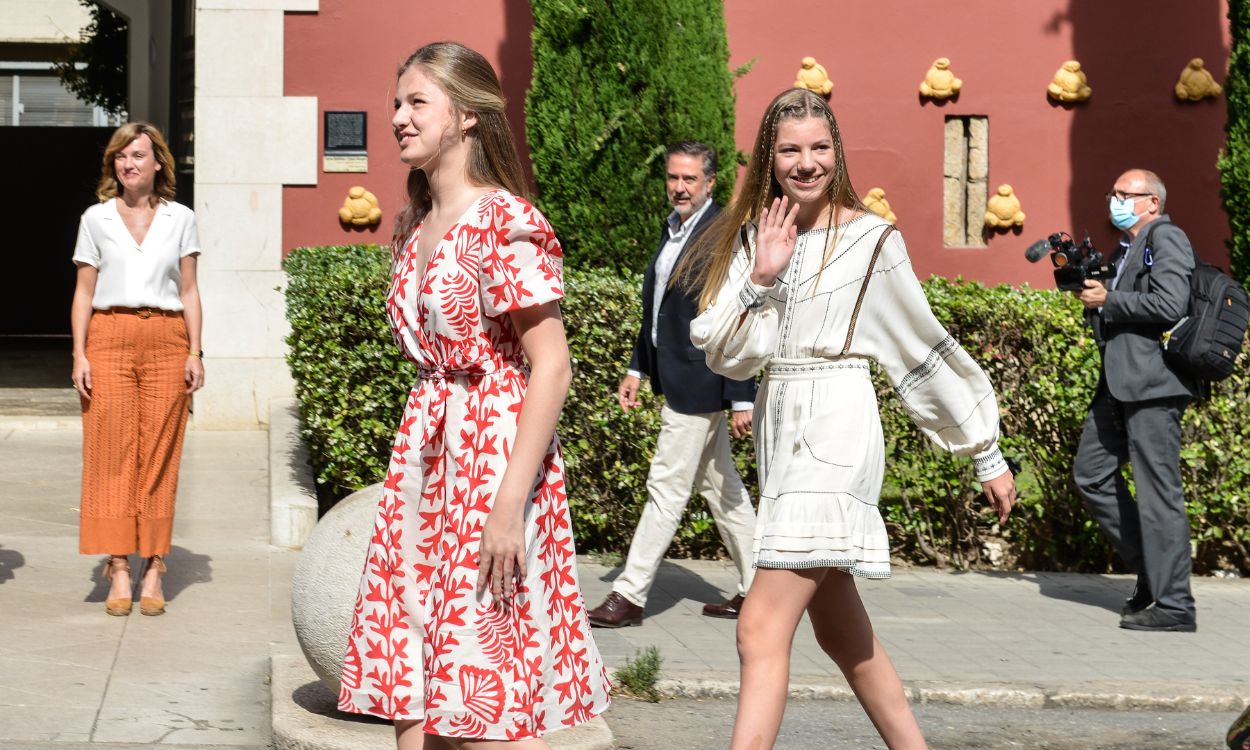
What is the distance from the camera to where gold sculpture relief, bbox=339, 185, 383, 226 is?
1209cm

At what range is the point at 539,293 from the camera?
11.0 ft

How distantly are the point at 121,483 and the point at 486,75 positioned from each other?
396 cm

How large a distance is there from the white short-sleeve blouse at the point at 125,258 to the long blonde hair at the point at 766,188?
328 cm

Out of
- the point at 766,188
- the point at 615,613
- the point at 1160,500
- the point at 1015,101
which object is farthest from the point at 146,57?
the point at 766,188

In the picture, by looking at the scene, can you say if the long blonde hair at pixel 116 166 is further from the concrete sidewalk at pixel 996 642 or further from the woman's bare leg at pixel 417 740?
the woman's bare leg at pixel 417 740

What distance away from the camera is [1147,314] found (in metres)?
7.14

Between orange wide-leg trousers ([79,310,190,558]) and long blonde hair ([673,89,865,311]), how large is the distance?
3327 mm

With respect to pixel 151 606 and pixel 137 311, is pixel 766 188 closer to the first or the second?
pixel 137 311

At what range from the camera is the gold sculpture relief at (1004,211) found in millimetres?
12508

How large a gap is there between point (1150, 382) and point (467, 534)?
183 inches

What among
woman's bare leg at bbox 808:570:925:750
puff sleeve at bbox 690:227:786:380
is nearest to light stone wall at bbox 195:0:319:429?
puff sleeve at bbox 690:227:786:380

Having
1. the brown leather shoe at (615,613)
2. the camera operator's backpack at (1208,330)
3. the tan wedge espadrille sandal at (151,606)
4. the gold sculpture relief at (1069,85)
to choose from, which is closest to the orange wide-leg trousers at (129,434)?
the tan wedge espadrille sandal at (151,606)

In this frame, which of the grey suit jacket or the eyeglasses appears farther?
the eyeglasses

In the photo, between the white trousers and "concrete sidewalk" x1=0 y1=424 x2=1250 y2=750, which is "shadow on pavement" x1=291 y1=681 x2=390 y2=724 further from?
the white trousers
